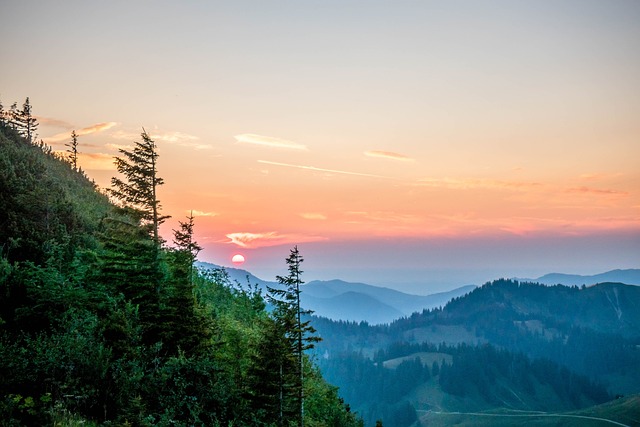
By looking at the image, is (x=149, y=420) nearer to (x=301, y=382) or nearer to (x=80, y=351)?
(x=80, y=351)

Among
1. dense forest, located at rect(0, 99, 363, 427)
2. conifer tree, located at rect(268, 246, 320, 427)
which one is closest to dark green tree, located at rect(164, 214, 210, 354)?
dense forest, located at rect(0, 99, 363, 427)

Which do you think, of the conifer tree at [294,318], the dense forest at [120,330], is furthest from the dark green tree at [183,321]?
the conifer tree at [294,318]

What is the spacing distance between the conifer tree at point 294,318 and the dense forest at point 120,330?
0.08 metres

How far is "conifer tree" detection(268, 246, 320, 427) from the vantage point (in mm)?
24250

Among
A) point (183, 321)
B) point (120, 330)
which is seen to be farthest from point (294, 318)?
point (120, 330)

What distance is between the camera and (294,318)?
82.1 ft

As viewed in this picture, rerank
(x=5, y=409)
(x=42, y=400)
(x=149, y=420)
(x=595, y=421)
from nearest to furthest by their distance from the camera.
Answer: (x=5, y=409) → (x=42, y=400) → (x=149, y=420) → (x=595, y=421)

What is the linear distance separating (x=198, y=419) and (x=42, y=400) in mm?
6075

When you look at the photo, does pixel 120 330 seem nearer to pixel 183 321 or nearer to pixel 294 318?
pixel 183 321

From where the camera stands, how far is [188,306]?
2116cm

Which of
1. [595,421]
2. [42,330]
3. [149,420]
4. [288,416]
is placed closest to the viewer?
[149,420]

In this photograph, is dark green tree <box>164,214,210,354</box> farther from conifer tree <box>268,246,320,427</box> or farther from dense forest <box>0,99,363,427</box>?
conifer tree <box>268,246,320,427</box>

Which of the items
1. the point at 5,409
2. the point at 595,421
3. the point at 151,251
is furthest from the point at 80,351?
the point at 595,421

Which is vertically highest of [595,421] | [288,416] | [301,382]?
[301,382]
